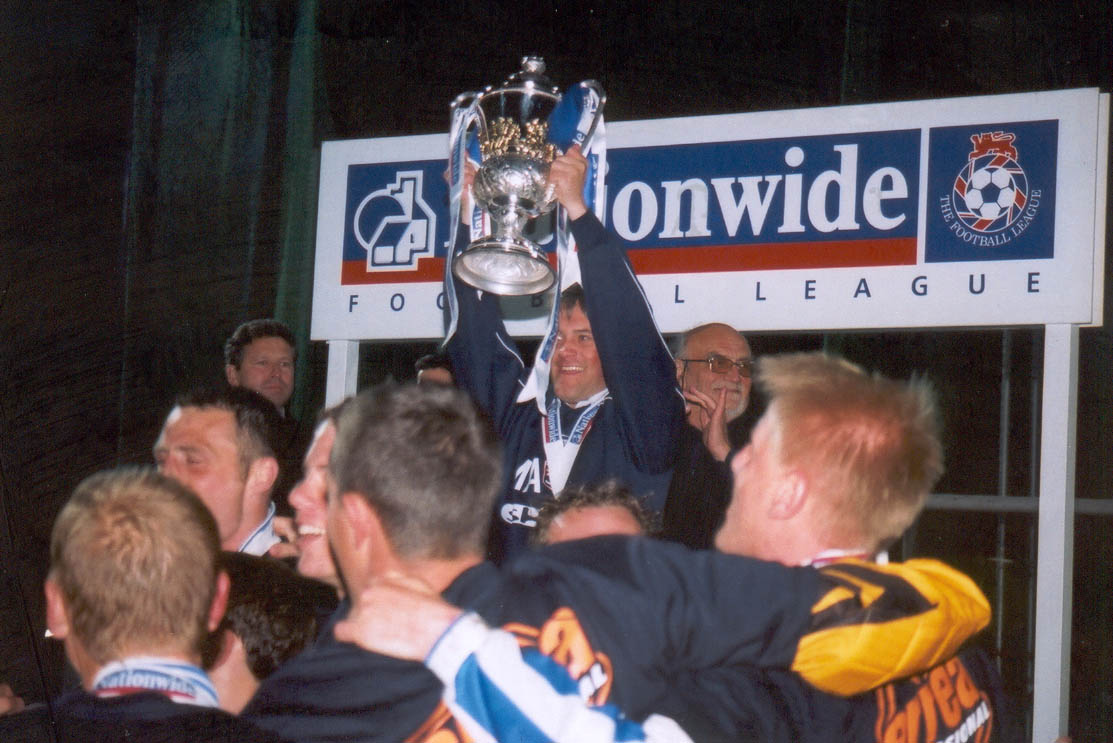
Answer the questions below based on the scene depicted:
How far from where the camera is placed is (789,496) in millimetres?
1408

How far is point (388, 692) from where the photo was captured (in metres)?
1.11

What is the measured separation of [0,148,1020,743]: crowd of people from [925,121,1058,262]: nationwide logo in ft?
5.27

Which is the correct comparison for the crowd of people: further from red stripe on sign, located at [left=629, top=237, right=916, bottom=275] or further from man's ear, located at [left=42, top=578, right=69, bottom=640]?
red stripe on sign, located at [left=629, top=237, right=916, bottom=275]

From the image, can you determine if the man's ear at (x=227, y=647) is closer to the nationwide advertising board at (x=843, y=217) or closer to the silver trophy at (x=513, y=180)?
the silver trophy at (x=513, y=180)

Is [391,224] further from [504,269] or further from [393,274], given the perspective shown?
[504,269]

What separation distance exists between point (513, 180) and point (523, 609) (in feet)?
5.45

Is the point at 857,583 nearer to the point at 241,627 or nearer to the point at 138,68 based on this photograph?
the point at 241,627

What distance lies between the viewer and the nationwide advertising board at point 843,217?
9.50ft

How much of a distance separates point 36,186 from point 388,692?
265cm

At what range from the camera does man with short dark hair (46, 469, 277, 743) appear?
1.27m

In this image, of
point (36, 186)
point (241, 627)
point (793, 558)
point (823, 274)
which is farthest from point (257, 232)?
point (793, 558)

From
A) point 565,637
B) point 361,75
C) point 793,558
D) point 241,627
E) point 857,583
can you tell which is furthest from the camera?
point 361,75

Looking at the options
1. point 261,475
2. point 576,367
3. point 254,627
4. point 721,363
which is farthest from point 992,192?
point 254,627

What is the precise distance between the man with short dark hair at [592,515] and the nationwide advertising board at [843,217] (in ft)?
4.08
